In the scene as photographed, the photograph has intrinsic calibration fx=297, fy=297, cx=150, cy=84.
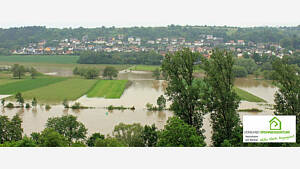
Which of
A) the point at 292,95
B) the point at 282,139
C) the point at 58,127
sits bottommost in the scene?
the point at 58,127

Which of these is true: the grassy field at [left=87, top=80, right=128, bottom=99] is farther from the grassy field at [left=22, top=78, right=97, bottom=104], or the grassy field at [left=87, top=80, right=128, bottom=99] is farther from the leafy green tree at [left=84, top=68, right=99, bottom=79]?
the leafy green tree at [left=84, top=68, right=99, bottom=79]

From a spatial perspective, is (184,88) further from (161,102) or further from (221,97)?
(161,102)

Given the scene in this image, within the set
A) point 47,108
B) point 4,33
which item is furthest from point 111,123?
point 4,33

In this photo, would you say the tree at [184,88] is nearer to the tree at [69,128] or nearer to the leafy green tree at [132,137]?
the leafy green tree at [132,137]

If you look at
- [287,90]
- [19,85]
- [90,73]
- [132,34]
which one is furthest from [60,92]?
[132,34]

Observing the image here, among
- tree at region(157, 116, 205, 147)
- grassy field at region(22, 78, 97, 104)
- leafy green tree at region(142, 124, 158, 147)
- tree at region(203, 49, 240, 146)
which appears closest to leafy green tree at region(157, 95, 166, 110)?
grassy field at region(22, 78, 97, 104)

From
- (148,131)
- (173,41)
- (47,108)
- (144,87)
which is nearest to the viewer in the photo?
(148,131)

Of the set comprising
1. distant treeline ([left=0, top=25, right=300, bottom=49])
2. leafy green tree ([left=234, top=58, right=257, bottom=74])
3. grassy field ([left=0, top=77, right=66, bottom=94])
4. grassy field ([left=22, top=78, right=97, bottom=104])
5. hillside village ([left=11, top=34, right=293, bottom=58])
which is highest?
distant treeline ([left=0, top=25, right=300, bottom=49])

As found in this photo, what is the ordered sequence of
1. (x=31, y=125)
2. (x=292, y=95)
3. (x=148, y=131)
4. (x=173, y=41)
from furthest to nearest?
(x=173, y=41) → (x=31, y=125) → (x=148, y=131) → (x=292, y=95)

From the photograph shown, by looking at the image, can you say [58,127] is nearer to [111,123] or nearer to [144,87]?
[111,123]
